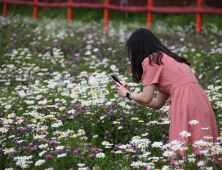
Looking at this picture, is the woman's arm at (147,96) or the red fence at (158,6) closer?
the woman's arm at (147,96)

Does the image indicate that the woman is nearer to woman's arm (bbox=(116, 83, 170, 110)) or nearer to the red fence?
woman's arm (bbox=(116, 83, 170, 110))

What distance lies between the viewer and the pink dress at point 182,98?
258 centimetres

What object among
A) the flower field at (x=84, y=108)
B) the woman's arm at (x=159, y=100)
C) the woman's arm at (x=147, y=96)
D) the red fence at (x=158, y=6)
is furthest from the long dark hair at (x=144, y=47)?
the red fence at (x=158, y=6)

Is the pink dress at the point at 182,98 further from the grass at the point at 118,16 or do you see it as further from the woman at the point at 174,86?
the grass at the point at 118,16

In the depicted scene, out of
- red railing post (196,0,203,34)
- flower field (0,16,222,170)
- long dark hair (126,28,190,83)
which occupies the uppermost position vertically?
red railing post (196,0,203,34)

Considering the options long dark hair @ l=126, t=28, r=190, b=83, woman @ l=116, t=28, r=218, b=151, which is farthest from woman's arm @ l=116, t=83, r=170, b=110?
long dark hair @ l=126, t=28, r=190, b=83

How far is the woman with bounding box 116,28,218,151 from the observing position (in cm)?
259

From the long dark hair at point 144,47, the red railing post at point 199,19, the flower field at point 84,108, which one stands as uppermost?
the red railing post at point 199,19

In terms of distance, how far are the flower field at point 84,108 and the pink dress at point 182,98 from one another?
17 cm

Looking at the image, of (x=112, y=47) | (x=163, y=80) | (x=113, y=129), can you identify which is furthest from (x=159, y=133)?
(x=112, y=47)

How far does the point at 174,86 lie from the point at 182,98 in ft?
0.52

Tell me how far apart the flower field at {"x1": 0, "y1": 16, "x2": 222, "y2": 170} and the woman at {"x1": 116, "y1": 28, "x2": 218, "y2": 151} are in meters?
0.18

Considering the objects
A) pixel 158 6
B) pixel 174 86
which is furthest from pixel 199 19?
pixel 174 86

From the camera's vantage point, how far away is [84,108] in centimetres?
392
